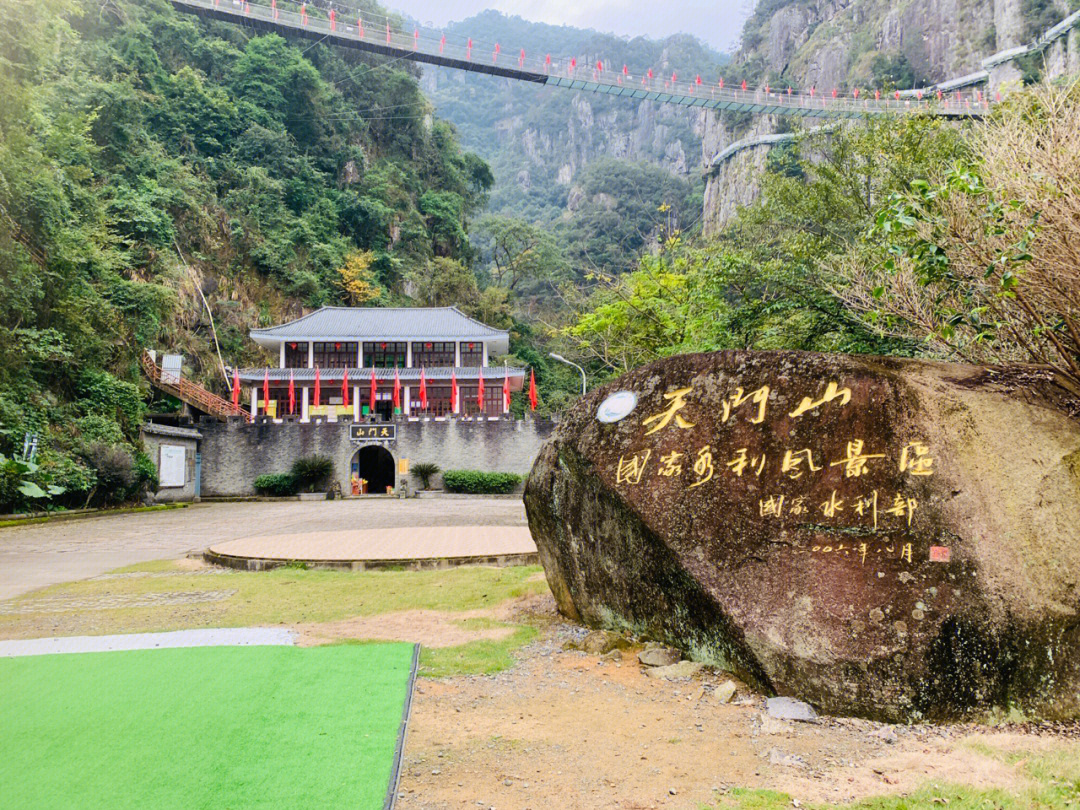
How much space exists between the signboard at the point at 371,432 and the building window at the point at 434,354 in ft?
18.5

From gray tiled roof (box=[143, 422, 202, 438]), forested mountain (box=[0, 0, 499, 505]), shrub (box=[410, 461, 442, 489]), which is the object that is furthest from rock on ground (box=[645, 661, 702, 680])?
shrub (box=[410, 461, 442, 489])

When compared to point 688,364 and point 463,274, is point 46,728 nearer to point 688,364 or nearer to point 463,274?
point 688,364

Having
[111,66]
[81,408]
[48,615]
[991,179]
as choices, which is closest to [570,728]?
[991,179]

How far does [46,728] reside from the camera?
269 cm

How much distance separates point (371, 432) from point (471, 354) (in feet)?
22.6

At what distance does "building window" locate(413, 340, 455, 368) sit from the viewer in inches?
1190

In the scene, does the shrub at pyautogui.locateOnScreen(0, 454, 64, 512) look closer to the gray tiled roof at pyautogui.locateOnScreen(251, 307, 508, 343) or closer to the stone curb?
the stone curb

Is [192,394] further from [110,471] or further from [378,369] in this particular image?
[110,471]

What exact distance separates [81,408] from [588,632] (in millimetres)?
17758

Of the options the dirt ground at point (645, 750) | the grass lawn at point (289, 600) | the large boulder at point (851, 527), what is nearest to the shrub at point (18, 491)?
the grass lawn at point (289, 600)

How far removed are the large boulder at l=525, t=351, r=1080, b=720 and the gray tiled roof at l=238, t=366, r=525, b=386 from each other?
79.2 ft

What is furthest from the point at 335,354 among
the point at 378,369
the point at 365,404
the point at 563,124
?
the point at 563,124

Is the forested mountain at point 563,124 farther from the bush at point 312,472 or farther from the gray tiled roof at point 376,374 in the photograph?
the bush at point 312,472

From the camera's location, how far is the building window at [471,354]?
99.0 ft
